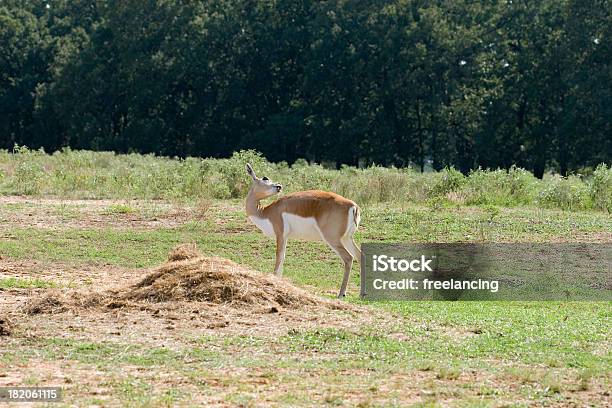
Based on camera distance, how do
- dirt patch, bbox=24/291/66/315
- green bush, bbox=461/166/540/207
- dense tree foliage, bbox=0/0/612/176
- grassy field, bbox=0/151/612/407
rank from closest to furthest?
grassy field, bbox=0/151/612/407 < dirt patch, bbox=24/291/66/315 < green bush, bbox=461/166/540/207 < dense tree foliage, bbox=0/0/612/176

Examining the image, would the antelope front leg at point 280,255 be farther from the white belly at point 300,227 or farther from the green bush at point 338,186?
the green bush at point 338,186

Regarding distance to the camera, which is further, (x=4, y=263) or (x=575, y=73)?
(x=575, y=73)

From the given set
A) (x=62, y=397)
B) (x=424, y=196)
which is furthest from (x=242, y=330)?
(x=424, y=196)

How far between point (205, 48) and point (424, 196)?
106ft

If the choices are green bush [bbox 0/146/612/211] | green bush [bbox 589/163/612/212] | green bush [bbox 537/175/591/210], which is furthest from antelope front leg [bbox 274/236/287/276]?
green bush [bbox 589/163/612/212]

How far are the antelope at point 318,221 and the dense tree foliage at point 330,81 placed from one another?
32.8 metres

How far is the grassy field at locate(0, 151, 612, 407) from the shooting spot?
7.68m

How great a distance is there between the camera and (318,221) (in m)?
12.8

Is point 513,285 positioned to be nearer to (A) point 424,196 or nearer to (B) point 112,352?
(B) point 112,352

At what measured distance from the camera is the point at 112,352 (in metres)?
8.96

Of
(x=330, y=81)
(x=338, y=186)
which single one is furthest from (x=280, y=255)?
(x=330, y=81)

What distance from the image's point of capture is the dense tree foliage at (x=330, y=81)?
47250 millimetres

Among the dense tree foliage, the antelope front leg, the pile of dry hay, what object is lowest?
the pile of dry hay

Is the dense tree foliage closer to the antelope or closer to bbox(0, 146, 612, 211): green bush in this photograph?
bbox(0, 146, 612, 211): green bush
